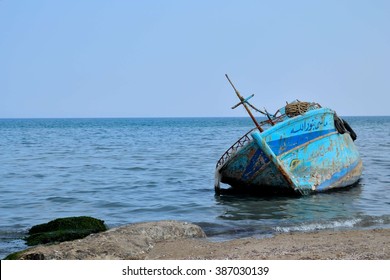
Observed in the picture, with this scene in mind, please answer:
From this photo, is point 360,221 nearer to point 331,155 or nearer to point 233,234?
point 233,234

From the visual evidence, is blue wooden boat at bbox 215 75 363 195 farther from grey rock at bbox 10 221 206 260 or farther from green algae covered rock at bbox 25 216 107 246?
green algae covered rock at bbox 25 216 107 246

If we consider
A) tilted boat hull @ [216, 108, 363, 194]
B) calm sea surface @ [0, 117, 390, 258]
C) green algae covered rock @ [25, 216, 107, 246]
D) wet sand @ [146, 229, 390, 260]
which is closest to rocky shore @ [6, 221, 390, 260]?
wet sand @ [146, 229, 390, 260]

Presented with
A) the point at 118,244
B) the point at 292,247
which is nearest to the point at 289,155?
the point at 292,247

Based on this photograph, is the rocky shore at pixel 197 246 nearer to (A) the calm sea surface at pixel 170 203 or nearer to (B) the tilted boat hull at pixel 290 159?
(A) the calm sea surface at pixel 170 203

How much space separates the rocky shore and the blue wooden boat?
4371 millimetres

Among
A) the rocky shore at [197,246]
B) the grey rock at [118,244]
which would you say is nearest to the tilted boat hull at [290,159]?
the rocky shore at [197,246]

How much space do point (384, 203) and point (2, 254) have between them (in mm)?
9359

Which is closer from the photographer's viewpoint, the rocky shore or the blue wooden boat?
the rocky shore

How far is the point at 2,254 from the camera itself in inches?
381

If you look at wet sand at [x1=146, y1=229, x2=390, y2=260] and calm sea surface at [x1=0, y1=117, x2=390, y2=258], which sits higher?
wet sand at [x1=146, y1=229, x2=390, y2=260]

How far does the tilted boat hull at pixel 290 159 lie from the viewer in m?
14.4

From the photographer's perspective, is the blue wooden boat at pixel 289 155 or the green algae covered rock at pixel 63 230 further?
the blue wooden boat at pixel 289 155

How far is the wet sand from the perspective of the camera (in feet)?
25.3

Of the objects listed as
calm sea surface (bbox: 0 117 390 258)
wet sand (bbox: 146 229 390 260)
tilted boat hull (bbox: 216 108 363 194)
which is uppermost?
tilted boat hull (bbox: 216 108 363 194)
